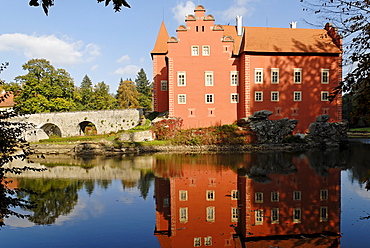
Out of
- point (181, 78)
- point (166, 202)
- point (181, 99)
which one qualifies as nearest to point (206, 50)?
point (181, 78)

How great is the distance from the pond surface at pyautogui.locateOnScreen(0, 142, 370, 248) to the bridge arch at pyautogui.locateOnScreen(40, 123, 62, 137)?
2166 centimetres

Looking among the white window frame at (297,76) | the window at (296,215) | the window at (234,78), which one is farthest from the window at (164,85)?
the window at (296,215)

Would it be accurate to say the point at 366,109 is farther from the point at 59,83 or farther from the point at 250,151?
the point at 59,83

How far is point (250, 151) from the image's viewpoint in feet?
74.7

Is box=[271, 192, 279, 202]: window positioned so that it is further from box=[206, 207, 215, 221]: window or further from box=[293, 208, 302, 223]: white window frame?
box=[206, 207, 215, 221]: window

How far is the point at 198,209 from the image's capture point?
8.45 meters

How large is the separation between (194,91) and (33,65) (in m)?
23.6

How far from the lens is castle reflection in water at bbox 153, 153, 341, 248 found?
21.1 feet

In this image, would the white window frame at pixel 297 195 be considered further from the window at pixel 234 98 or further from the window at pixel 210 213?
the window at pixel 234 98

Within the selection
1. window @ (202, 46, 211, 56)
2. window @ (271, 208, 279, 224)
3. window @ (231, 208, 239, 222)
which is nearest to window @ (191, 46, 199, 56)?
window @ (202, 46, 211, 56)

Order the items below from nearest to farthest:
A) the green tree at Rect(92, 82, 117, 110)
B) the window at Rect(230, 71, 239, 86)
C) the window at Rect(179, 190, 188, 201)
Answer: the window at Rect(179, 190, 188, 201) < the window at Rect(230, 71, 239, 86) < the green tree at Rect(92, 82, 117, 110)

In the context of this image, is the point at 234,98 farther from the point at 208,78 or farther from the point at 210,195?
the point at 210,195

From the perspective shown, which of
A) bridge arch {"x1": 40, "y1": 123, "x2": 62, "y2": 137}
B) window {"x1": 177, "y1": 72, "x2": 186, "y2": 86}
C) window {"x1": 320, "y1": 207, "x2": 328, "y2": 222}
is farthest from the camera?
bridge arch {"x1": 40, "y1": 123, "x2": 62, "y2": 137}

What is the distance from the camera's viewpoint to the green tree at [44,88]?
34.8 meters
